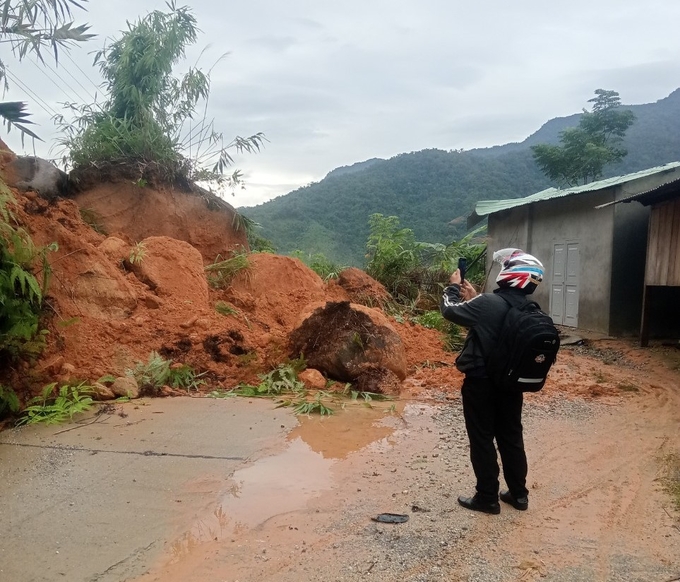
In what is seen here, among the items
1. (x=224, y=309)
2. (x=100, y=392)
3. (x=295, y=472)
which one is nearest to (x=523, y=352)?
(x=295, y=472)

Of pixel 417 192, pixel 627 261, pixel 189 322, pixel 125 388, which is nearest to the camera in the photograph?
pixel 125 388

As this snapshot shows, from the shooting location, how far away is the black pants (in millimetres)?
3855

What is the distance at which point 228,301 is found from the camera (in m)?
10.8

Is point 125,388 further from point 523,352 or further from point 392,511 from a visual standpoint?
point 523,352

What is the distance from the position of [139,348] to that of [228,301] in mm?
3160

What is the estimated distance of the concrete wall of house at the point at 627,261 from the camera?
1237cm

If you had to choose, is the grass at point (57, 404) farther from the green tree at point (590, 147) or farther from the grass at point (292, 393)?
the green tree at point (590, 147)

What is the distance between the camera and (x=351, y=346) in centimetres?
776

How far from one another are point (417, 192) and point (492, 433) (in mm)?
40075

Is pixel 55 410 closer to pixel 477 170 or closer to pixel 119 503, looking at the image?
pixel 119 503

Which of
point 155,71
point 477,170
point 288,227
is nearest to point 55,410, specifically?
point 155,71

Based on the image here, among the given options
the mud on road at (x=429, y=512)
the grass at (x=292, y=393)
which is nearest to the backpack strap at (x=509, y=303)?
the mud on road at (x=429, y=512)

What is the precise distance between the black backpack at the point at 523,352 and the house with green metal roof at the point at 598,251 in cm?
874

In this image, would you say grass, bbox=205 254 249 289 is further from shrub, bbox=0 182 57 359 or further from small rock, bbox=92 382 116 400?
shrub, bbox=0 182 57 359
